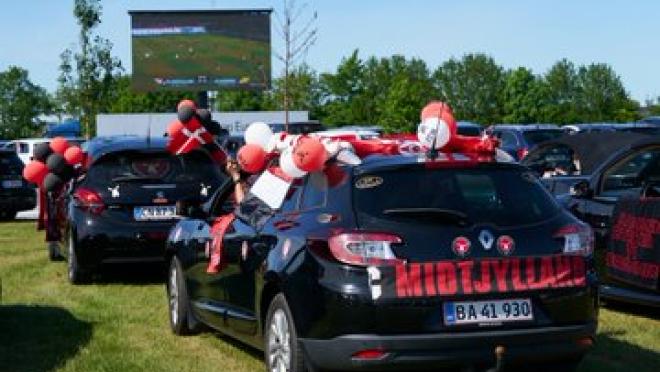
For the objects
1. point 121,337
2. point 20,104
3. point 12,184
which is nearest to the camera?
point 121,337

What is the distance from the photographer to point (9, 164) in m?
22.6

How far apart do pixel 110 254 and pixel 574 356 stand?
22.3ft

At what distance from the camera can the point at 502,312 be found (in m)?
5.91

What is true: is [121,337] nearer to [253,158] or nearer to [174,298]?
[174,298]

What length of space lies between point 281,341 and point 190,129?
4.71 meters

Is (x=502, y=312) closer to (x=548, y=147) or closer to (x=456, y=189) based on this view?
A: (x=456, y=189)

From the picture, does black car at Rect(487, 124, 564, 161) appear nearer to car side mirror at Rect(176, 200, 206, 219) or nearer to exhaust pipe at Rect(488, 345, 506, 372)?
car side mirror at Rect(176, 200, 206, 219)

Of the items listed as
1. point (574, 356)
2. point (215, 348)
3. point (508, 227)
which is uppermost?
point (508, 227)

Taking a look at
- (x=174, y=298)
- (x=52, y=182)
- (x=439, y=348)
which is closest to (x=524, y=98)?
(x=52, y=182)

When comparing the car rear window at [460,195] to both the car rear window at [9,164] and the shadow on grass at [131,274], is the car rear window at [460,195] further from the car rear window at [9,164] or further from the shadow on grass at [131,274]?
the car rear window at [9,164]

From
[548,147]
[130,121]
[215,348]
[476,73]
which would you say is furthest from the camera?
[476,73]

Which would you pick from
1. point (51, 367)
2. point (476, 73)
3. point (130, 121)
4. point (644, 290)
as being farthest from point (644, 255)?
point (476, 73)

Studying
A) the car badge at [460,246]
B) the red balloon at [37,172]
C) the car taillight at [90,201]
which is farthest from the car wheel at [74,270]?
the car badge at [460,246]

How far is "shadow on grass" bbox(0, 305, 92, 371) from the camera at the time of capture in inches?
315
